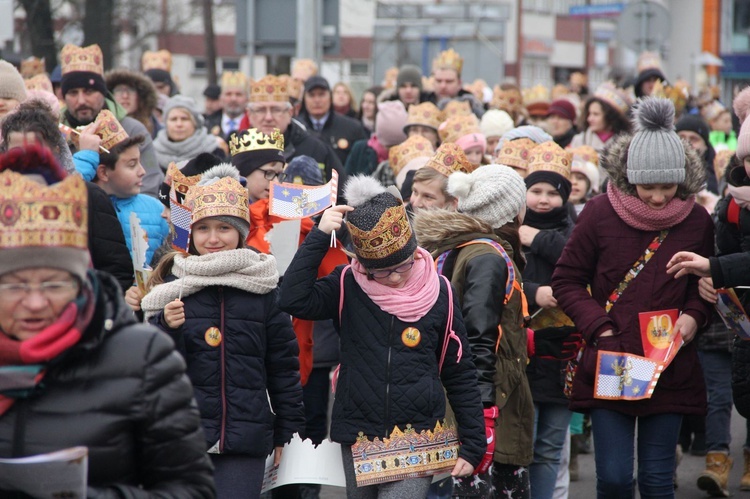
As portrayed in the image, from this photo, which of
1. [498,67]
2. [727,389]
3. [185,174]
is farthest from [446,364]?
[498,67]

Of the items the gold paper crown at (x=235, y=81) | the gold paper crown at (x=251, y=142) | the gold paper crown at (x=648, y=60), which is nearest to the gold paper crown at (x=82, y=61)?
the gold paper crown at (x=251, y=142)

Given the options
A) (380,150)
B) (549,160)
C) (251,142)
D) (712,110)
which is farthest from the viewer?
(712,110)

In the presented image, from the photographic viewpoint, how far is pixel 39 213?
287 centimetres

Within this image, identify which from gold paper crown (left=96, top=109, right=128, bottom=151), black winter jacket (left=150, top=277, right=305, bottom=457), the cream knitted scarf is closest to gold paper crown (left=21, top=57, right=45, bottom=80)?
gold paper crown (left=96, top=109, right=128, bottom=151)

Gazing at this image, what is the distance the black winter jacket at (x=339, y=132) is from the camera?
13.0m

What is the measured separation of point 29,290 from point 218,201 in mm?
2538

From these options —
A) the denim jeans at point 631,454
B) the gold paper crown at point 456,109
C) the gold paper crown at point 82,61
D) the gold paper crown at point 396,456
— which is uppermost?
the gold paper crown at point 82,61

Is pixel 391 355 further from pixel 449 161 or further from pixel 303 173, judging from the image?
pixel 303 173

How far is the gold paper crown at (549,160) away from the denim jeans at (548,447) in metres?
1.47

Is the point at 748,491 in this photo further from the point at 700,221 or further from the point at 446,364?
the point at 446,364

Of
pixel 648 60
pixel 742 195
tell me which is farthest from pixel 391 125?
pixel 742 195

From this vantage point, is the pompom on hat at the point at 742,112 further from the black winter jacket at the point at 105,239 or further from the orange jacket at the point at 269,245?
the black winter jacket at the point at 105,239

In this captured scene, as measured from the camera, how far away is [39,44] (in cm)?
1891

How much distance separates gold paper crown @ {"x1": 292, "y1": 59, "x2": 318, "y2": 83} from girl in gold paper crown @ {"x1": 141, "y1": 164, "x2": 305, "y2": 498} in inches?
361
